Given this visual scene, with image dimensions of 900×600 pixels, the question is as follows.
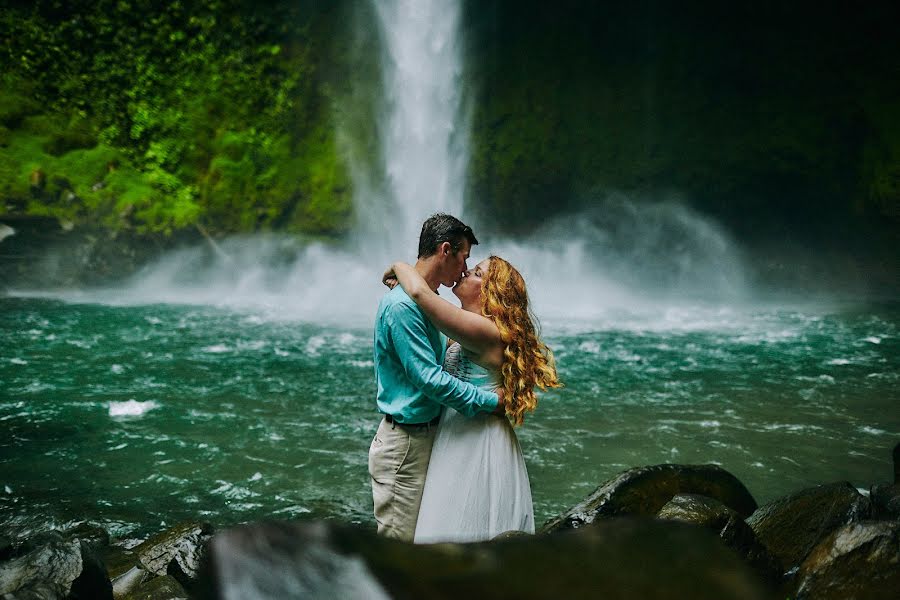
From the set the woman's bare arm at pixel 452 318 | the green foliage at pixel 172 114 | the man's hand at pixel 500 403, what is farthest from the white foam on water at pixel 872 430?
the green foliage at pixel 172 114

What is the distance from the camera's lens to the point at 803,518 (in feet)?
12.6

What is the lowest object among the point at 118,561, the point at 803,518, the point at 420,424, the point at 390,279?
the point at 118,561

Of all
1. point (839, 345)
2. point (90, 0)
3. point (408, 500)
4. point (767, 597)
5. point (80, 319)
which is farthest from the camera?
point (90, 0)

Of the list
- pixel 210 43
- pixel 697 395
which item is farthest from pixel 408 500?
pixel 210 43

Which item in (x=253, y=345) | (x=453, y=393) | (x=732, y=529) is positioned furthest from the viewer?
(x=253, y=345)

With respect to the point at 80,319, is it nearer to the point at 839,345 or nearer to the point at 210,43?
the point at 210,43

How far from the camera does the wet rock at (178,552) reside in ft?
12.2

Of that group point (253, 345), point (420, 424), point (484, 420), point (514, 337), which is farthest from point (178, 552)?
point (253, 345)

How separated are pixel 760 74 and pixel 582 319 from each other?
40.5ft

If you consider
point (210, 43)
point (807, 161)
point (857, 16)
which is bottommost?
point (807, 161)

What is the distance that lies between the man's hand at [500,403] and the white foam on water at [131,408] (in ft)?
21.2

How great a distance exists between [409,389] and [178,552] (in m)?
1.94

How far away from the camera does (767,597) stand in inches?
Answer: 42.9

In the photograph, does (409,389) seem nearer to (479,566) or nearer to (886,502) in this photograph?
(479,566)
